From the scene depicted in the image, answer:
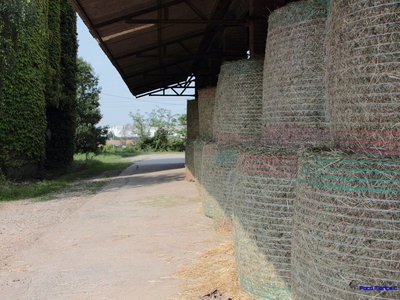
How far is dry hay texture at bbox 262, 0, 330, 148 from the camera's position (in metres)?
4.08

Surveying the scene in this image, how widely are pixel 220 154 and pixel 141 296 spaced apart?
289 centimetres

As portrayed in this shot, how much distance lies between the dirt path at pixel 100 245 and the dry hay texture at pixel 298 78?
197cm

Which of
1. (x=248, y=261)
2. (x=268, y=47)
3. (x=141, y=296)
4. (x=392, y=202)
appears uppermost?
(x=268, y=47)

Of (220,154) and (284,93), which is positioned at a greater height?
(284,93)

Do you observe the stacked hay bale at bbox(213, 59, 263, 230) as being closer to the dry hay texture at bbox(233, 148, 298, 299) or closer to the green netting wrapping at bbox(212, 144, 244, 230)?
the green netting wrapping at bbox(212, 144, 244, 230)

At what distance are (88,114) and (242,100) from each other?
3130 centimetres

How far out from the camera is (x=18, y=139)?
15.3m

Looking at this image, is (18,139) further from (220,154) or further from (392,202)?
(392,202)

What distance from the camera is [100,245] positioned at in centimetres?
666

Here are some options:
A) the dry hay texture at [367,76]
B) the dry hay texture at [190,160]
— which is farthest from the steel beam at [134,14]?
the dry hay texture at [367,76]

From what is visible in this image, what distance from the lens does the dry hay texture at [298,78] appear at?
13.4ft

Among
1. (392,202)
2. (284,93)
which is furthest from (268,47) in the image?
(392,202)

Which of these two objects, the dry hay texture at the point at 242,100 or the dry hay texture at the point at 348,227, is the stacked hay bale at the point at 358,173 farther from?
the dry hay texture at the point at 242,100

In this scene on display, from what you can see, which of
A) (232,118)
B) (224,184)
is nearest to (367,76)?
(232,118)
